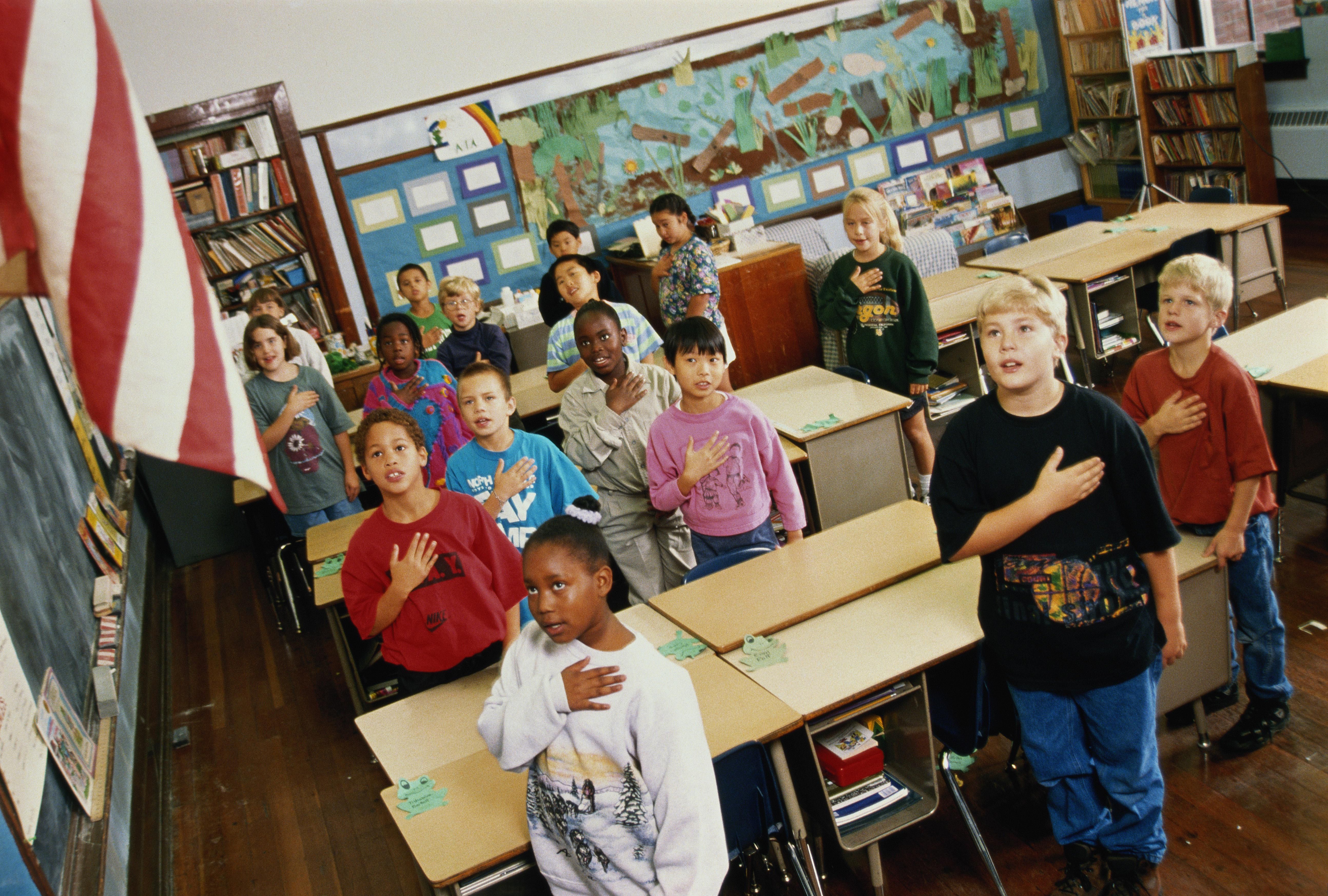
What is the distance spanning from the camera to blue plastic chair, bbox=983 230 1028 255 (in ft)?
22.3

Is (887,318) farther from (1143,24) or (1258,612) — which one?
(1143,24)

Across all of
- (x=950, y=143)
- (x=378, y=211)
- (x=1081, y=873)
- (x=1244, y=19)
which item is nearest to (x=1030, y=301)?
(x=1081, y=873)

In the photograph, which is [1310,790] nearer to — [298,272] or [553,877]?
[553,877]

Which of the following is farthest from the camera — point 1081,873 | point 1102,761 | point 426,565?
point 426,565

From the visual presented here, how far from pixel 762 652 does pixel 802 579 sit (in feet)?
1.34

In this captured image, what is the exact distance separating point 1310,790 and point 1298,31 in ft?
23.8

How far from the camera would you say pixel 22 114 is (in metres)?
0.89

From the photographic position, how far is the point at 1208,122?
778 centimetres

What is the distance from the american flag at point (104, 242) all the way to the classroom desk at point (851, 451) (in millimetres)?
3241

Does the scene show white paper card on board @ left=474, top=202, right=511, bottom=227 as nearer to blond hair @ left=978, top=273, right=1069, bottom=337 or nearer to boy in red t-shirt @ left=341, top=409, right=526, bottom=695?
boy in red t-shirt @ left=341, top=409, right=526, bottom=695

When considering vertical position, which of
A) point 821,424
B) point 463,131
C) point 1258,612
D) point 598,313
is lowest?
point 1258,612

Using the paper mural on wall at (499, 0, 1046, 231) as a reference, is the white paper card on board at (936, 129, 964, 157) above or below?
below

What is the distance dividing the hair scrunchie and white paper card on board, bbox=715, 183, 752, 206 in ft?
17.2

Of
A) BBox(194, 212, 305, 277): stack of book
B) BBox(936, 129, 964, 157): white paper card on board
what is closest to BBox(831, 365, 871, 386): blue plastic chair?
BBox(194, 212, 305, 277): stack of book
